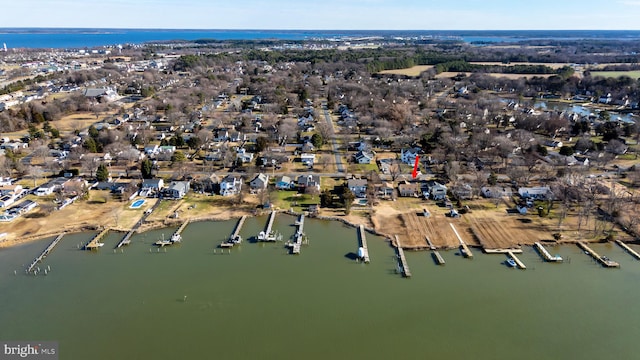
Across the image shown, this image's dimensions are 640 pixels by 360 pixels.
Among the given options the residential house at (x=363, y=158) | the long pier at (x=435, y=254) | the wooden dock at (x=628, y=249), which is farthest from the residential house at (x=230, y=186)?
the wooden dock at (x=628, y=249)

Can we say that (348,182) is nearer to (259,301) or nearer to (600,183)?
(259,301)

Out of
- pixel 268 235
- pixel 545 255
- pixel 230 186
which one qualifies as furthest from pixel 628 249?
pixel 230 186

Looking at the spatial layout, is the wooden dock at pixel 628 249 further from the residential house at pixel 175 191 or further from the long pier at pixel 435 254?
the residential house at pixel 175 191

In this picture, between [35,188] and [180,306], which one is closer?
[180,306]

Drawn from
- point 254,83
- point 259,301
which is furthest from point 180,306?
point 254,83

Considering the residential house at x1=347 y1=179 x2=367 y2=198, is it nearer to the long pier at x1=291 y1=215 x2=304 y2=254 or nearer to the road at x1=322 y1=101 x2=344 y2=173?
the road at x1=322 y1=101 x2=344 y2=173

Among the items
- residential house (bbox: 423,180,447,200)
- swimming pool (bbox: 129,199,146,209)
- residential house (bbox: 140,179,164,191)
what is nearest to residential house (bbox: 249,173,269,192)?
residential house (bbox: 140,179,164,191)
